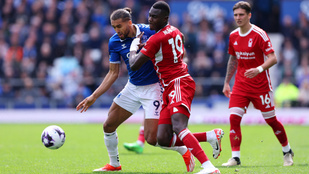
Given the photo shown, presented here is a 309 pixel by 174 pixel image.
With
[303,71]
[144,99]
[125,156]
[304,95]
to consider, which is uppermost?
[144,99]

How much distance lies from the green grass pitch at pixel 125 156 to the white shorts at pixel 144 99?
877mm

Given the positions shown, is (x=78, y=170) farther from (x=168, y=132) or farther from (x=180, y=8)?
(x=180, y=8)

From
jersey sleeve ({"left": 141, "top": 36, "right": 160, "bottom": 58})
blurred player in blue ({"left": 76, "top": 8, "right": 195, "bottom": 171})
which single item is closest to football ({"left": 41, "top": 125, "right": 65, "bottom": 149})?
blurred player in blue ({"left": 76, "top": 8, "right": 195, "bottom": 171})

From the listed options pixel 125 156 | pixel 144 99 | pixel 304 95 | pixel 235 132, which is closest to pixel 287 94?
pixel 304 95

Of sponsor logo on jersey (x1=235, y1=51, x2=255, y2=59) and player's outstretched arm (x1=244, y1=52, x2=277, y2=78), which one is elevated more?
sponsor logo on jersey (x1=235, y1=51, x2=255, y2=59)

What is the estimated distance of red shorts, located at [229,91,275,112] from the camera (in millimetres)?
8359

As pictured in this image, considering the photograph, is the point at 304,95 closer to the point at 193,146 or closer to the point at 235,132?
the point at 235,132

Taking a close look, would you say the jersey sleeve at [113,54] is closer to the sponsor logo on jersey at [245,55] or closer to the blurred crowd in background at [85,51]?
the sponsor logo on jersey at [245,55]

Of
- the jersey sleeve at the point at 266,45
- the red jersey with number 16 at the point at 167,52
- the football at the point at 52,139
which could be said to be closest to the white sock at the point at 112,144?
the football at the point at 52,139

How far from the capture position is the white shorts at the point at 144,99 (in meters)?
7.54

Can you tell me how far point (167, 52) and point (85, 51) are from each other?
13.5 meters

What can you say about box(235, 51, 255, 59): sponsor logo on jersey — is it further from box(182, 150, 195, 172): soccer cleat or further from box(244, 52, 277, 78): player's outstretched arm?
box(182, 150, 195, 172): soccer cleat

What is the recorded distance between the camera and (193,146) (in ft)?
21.3

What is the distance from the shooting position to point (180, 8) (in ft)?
70.7
